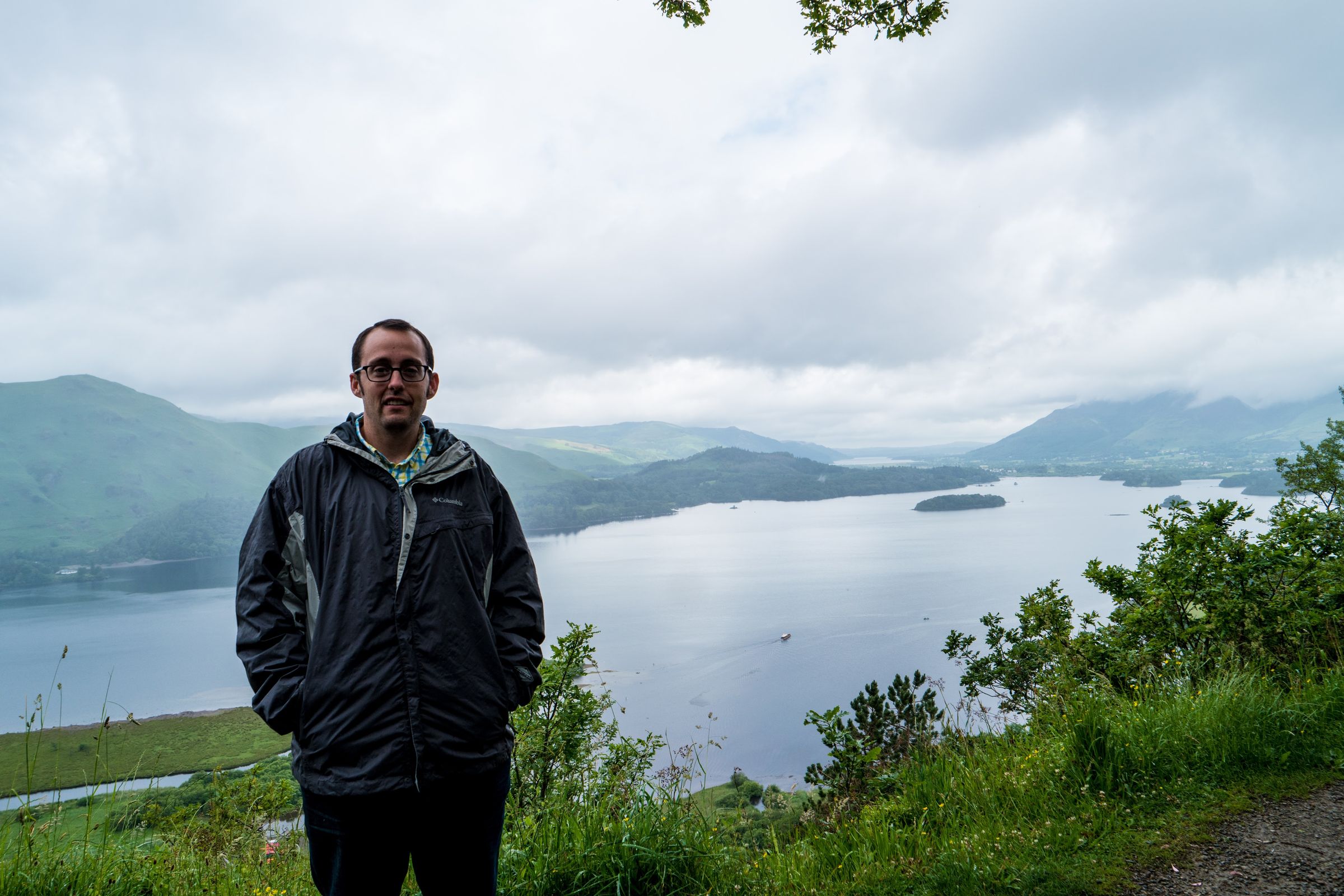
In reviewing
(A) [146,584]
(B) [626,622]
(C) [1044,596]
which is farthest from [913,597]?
(A) [146,584]

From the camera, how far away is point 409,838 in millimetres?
1622

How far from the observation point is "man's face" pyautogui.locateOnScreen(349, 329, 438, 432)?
5.86ft

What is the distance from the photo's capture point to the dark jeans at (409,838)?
1.56 meters

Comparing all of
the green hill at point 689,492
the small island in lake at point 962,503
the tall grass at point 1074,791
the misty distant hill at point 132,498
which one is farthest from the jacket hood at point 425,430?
the small island in lake at point 962,503

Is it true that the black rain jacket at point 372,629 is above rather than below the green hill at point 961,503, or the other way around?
above

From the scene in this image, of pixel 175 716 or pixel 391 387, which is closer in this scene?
pixel 391 387

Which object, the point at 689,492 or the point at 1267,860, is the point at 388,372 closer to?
the point at 1267,860

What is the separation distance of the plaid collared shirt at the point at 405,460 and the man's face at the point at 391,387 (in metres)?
0.05

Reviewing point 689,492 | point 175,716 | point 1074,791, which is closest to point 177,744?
point 175,716

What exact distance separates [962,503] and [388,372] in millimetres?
145324

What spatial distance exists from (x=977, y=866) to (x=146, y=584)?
115277mm

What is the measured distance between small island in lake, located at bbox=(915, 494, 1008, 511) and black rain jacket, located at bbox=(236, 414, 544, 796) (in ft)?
457

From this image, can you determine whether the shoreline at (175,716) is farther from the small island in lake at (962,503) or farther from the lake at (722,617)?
the small island in lake at (962,503)

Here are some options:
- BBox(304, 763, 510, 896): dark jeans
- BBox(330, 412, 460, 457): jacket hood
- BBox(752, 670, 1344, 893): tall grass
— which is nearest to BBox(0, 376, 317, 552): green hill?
BBox(330, 412, 460, 457): jacket hood
